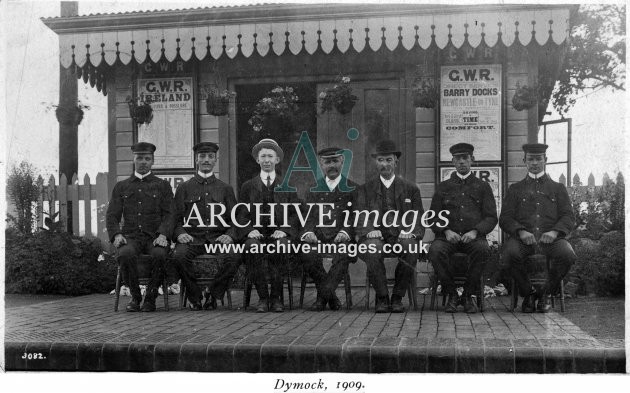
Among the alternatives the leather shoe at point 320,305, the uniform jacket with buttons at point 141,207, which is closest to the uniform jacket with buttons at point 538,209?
the leather shoe at point 320,305

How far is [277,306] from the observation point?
4.76 metres

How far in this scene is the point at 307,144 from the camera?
5105 millimetres

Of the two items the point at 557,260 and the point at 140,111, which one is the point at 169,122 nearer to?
the point at 140,111

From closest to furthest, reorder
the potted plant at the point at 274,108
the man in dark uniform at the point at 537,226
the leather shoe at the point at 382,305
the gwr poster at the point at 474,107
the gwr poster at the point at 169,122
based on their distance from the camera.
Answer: the man in dark uniform at the point at 537,226
the leather shoe at the point at 382,305
the potted plant at the point at 274,108
the gwr poster at the point at 474,107
the gwr poster at the point at 169,122

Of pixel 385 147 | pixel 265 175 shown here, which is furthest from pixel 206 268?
pixel 385 147

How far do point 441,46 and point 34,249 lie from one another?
3.37 metres

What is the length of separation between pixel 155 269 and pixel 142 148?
0.93m

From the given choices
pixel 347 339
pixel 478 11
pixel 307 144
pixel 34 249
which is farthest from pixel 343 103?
pixel 34 249

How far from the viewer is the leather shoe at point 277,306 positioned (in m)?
4.75

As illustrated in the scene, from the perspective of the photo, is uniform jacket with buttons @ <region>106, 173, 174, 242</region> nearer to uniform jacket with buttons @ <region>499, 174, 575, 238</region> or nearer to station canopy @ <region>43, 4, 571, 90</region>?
station canopy @ <region>43, 4, 571, 90</region>

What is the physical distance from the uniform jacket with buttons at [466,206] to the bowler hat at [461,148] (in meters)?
0.31

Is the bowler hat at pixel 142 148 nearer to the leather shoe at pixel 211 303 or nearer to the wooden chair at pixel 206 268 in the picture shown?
the wooden chair at pixel 206 268

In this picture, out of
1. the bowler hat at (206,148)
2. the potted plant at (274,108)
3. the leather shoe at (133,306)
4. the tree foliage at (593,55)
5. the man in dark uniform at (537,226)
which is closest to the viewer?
the tree foliage at (593,55)

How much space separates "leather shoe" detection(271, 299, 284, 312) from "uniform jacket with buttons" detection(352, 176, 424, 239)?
2.53ft
